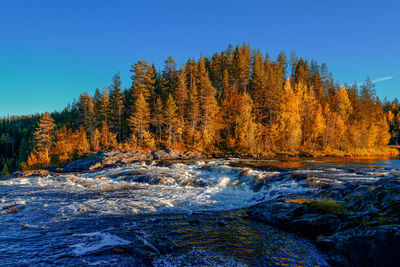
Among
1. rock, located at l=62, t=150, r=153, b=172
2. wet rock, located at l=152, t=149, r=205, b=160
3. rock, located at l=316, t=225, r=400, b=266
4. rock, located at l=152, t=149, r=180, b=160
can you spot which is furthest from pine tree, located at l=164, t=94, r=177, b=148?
rock, located at l=316, t=225, r=400, b=266

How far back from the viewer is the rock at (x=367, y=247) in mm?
4676

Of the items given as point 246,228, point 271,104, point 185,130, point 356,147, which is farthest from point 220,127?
point 246,228

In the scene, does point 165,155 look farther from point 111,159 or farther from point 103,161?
point 103,161

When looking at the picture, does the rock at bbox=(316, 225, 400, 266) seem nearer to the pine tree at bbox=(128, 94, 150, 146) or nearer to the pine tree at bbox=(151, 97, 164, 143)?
the pine tree at bbox=(128, 94, 150, 146)

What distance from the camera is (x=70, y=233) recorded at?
823cm

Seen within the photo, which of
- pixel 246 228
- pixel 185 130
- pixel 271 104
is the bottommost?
pixel 246 228

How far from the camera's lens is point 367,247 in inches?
199

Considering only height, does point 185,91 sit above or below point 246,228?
above

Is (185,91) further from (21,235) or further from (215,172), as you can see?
(21,235)

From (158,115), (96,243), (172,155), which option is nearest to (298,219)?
(96,243)

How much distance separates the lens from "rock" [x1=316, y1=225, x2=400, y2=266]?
4676 millimetres

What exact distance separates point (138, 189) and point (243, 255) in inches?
478

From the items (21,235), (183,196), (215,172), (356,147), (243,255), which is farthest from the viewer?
(356,147)

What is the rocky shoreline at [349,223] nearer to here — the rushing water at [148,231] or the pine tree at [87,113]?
the rushing water at [148,231]
